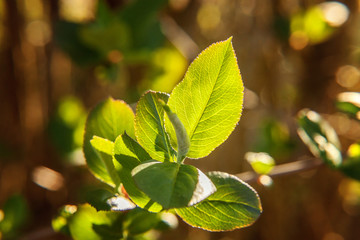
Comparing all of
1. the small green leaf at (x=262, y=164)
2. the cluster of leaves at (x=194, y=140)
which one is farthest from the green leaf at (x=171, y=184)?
the small green leaf at (x=262, y=164)

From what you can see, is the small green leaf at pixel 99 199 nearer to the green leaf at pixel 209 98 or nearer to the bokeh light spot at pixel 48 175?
the green leaf at pixel 209 98

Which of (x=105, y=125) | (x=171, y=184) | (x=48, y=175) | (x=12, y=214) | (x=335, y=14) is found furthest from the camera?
(x=48, y=175)

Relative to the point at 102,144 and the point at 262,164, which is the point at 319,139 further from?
the point at 102,144

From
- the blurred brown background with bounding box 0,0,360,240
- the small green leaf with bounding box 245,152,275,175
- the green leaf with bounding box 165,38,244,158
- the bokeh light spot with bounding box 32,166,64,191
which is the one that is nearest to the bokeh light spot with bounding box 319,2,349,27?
the blurred brown background with bounding box 0,0,360,240

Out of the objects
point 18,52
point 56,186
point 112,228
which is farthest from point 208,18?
point 112,228

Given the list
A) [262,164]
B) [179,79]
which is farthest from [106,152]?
[179,79]

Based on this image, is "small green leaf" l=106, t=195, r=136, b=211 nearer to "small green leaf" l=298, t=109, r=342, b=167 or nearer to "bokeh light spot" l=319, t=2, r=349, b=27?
"small green leaf" l=298, t=109, r=342, b=167
